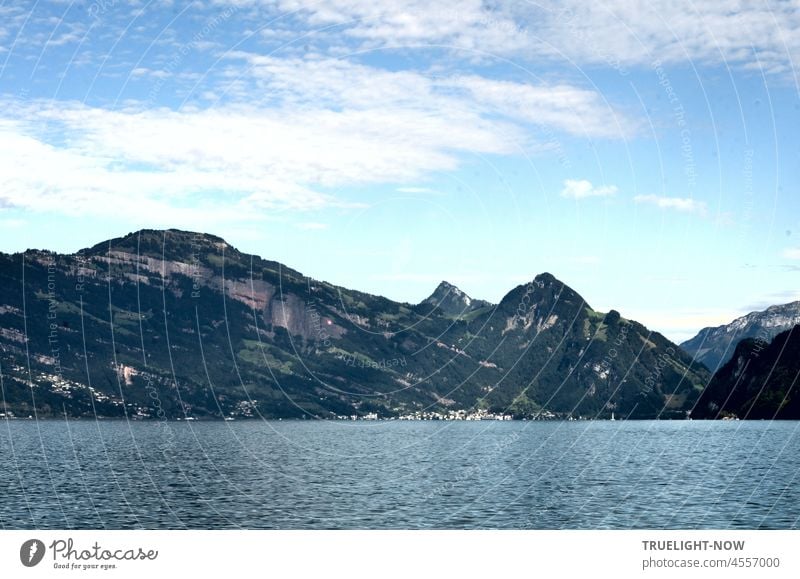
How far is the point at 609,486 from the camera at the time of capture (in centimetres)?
13825

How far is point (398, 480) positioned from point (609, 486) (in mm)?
34266

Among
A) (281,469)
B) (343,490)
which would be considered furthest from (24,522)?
(281,469)

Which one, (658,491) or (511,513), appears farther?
(658,491)

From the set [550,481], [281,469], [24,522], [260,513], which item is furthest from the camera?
[281,469]

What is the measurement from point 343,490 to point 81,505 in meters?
35.8

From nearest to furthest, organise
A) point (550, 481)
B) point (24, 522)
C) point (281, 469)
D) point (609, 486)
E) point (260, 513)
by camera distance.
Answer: point (24, 522) → point (260, 513) → point (609, 486) → point (550, 481) → point (281, 469)

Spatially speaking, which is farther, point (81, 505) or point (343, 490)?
point (343, 490)
